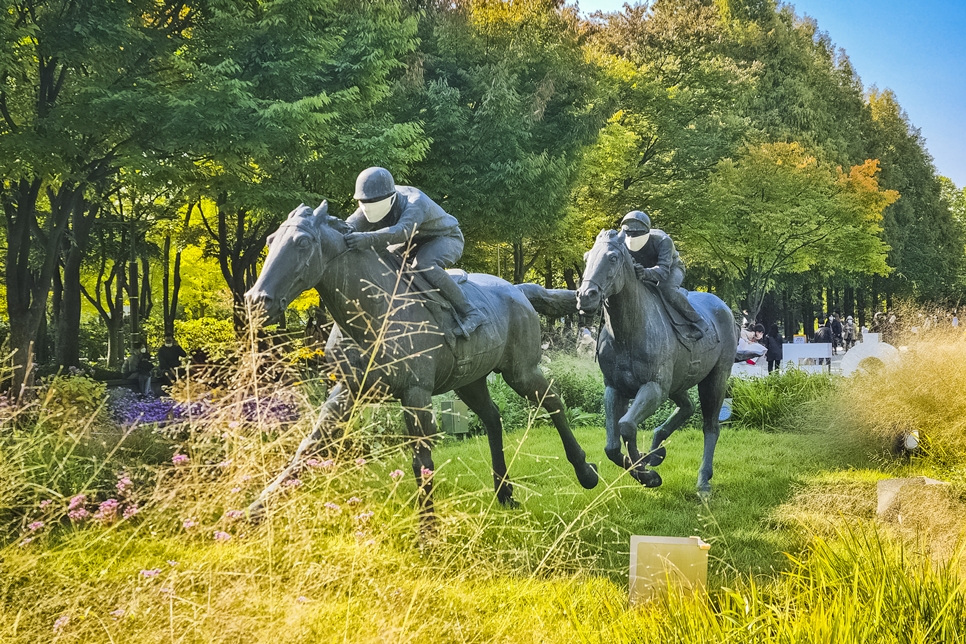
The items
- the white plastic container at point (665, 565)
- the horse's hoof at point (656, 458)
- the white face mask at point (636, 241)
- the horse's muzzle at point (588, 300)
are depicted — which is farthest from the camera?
the horse's hoof at point (656, 458)

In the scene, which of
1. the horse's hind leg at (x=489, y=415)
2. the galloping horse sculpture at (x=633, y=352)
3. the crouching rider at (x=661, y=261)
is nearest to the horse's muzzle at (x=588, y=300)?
the galloping horse sculpture at (x=633, y=352)

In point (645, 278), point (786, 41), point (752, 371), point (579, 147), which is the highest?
point (786, 41)

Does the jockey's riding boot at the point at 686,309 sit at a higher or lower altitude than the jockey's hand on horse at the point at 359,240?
lower

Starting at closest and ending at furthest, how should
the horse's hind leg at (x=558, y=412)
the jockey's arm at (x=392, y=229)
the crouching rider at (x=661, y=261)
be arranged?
the jockey's arm at (x=392, y=229), the horse's hind leg at (x=558, y=412), the crouching rider at (x=661, y=261)

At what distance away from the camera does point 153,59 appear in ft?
44.2

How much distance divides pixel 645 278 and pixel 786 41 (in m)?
31.2

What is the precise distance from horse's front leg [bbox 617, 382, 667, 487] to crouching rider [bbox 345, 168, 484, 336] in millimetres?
1596

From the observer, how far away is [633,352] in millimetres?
7512

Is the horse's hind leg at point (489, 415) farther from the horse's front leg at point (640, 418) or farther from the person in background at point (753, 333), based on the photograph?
the person in background at point (753, 333)

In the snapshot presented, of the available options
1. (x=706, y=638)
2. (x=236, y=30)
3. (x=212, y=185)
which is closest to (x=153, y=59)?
(x=236, y=30)

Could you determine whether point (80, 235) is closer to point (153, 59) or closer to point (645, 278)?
point (153, 59)

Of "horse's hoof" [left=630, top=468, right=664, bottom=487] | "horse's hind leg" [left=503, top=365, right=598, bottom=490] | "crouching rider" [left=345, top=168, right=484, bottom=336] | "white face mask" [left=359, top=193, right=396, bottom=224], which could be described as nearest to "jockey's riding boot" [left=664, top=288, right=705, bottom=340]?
"horse's hoof" [left=630, top=468, right=664, bottom=487]

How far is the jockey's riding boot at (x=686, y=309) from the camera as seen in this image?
804 cm

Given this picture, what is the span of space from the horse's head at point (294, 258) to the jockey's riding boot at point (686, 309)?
3834mm
